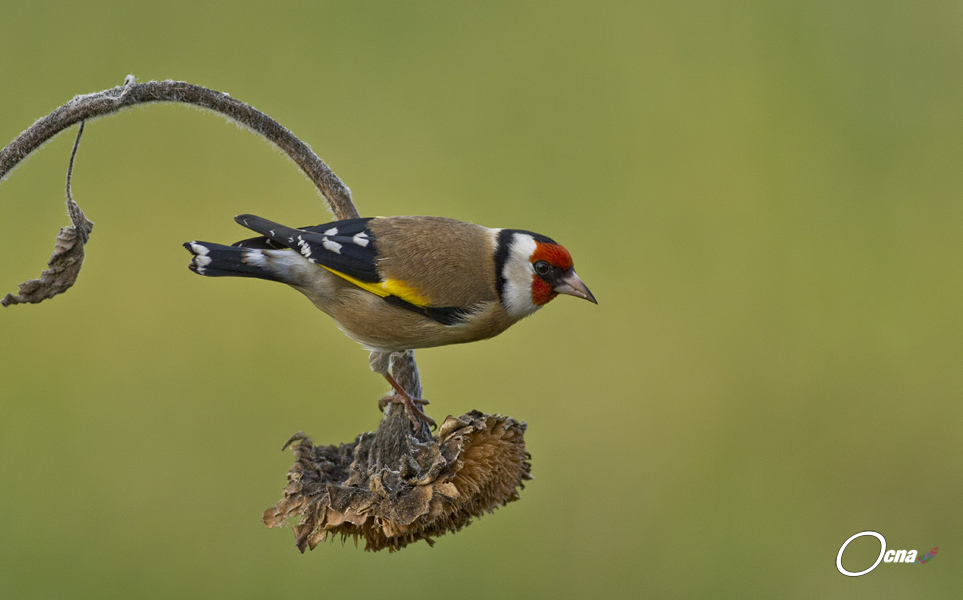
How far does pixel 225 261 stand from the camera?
216 centimetres

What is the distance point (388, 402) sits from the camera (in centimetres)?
225

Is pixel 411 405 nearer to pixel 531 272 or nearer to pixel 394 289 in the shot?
pixel 394 289

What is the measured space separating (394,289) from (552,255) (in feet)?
1.51

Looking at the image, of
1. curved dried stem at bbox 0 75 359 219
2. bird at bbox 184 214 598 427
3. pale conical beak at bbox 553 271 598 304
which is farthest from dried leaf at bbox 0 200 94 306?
pale conical beak at bbox 553 271 598 304

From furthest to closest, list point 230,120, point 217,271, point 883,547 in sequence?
point 883,547 < point 217,271 < point 230,120

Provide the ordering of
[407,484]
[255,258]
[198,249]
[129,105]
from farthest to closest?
[255,258] < [198,249] < [407,484] < [129,105]

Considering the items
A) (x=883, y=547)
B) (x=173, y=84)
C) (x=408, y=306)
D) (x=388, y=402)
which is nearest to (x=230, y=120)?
(x=173, y=84)

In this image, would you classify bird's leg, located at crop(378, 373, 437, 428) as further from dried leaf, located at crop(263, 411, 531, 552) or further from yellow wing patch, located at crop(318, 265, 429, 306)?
yellow wing patch, located at crop(318, 265, 429, 306)

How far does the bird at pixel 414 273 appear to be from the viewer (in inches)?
89.2

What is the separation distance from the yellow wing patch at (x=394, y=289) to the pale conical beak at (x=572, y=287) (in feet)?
1.26

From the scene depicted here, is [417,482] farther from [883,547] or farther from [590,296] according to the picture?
[883,547]

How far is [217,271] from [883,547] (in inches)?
145

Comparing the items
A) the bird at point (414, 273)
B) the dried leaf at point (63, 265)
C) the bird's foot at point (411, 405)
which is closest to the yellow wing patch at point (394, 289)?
the bird at point (414, 273)

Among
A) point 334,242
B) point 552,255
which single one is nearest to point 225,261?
point 334,242
